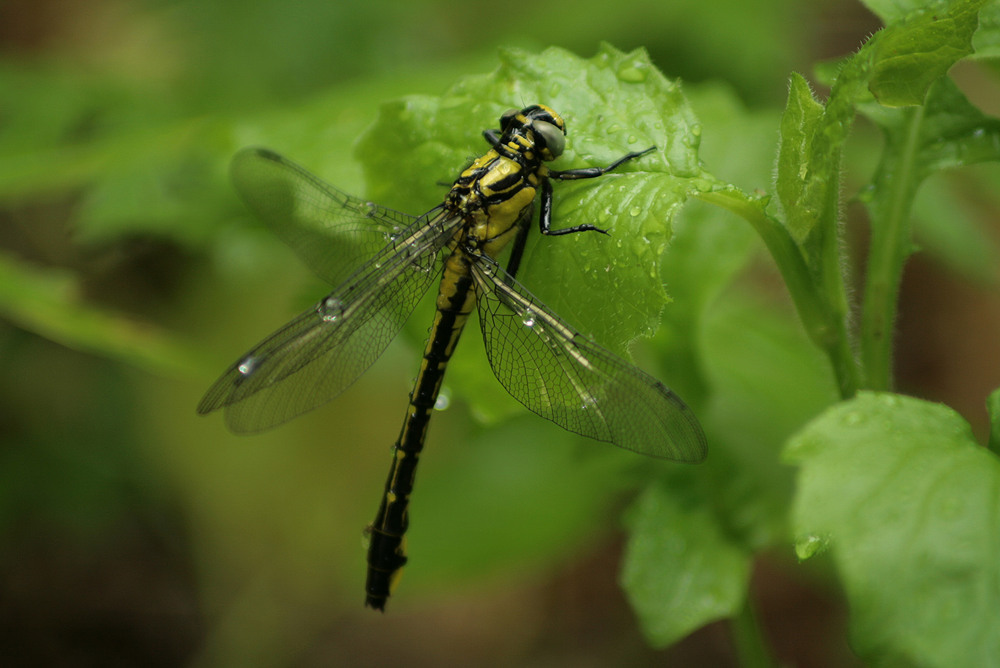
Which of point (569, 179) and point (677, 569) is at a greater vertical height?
point (569, 179)

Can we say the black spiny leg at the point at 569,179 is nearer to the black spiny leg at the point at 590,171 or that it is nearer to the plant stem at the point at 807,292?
the black spiny leg at the point at 590,171

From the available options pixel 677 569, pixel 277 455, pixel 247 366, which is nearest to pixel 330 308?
pixel 247 366

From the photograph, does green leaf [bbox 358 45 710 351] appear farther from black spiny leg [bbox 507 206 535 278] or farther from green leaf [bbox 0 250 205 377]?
green leaf [bbox 0 250 205 377]

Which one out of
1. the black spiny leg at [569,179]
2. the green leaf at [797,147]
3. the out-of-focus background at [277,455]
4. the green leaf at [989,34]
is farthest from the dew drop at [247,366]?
the green leaf at [989,34]

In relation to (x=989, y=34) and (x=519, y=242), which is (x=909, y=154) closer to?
(x=989, y=34)

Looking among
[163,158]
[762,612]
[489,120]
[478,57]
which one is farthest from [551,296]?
[762,612]
